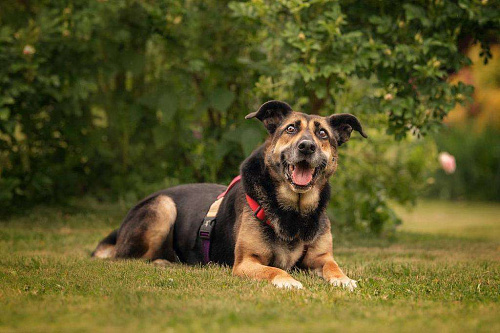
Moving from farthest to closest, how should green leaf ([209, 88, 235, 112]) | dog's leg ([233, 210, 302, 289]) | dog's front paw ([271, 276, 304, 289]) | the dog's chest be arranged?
green leaf ([209, 88, 235, 112]), the dog's chest, dog's leg ([233, 210, 302, 289]), dog's front paw ([271, 276, 304, 289])

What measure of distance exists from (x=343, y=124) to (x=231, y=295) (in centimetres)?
223

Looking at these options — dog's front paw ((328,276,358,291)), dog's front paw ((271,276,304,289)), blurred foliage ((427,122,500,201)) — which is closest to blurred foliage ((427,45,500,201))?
blurred foliage ((427,122,500,201))

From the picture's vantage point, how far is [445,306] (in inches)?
144

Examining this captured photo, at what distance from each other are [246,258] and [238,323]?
1.65 m

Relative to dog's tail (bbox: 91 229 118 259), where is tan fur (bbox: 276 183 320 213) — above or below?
above

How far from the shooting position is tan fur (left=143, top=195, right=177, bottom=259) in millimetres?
5570

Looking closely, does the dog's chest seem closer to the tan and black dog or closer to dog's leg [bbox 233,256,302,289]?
the tan and black dog

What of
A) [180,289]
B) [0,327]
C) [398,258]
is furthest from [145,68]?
[0,327]

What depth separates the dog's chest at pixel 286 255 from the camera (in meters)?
4.83

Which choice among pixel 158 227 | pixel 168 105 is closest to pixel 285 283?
pixel 158 227

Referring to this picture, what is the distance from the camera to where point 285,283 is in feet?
13.6

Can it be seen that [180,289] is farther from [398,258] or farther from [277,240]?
[398,258]

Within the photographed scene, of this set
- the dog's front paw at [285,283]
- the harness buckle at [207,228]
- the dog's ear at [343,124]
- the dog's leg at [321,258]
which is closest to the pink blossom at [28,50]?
the harness buckle at [207,228]

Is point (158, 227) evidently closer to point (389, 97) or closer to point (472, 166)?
point (389, 97)
